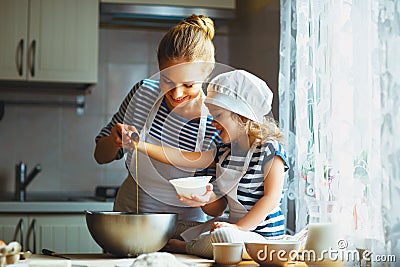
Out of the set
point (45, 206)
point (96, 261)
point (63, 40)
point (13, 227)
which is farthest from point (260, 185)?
point (63, 40)

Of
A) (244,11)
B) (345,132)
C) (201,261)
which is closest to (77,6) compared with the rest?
(244,11)

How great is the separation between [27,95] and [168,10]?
844 mm

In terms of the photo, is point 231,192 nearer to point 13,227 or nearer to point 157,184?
point 157,184

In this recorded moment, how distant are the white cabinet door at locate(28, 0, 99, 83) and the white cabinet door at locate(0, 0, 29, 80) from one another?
31mm

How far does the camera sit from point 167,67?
1807 mm

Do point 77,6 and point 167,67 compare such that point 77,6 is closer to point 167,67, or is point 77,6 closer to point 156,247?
point 167,67

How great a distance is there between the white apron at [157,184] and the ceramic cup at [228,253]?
0.51m

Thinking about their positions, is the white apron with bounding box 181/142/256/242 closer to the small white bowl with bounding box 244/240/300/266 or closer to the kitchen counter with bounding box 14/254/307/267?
the kitchen counter with bounding box 14/254/307/267

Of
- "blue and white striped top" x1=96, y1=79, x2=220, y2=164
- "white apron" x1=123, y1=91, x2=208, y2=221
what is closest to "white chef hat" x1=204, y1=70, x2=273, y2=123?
"blue and white striped top" x1=96, y1=79, x2=220, y2=164

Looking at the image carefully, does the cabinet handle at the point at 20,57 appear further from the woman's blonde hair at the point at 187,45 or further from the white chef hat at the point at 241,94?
the white chef hat at the point at 241,94

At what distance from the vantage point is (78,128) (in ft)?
11.1

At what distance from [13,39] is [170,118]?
1.35 metres

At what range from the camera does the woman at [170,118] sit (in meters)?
1.78

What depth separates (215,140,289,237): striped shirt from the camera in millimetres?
1686
